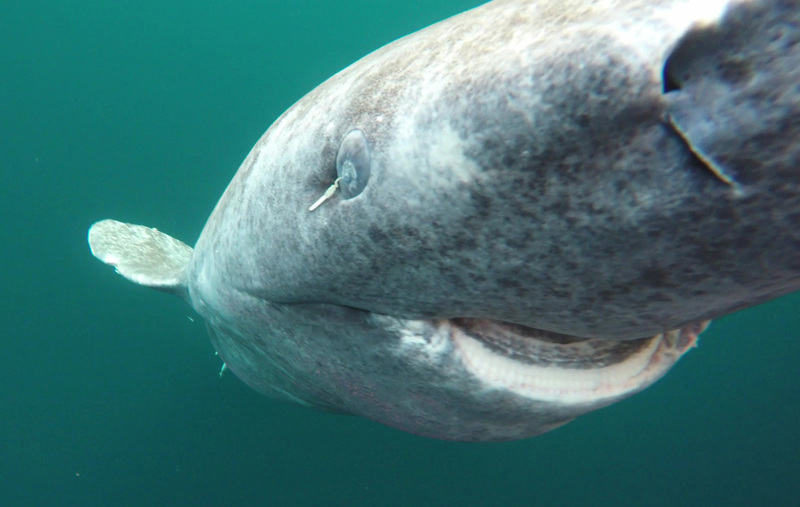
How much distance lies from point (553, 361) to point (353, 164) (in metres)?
0.82

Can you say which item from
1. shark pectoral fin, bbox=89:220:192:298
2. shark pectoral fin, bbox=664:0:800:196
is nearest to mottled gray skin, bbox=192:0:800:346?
shark pectoral fin, bbox=664:0:800:196

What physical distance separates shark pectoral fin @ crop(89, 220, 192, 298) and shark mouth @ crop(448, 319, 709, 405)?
2.36 meters

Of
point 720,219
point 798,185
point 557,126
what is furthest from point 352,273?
point 798,185

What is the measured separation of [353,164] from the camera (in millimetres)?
1344

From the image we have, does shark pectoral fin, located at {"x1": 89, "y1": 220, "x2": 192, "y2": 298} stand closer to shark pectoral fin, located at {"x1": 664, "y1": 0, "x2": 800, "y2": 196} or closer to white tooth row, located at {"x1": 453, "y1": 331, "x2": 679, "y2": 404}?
white tooth row, located at {"x1": 453, "y1": 331, "x2": 679, "y2": 404}

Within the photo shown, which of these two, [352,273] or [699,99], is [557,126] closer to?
[699,99]

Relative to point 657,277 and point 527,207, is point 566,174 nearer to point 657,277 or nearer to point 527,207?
point 527,207

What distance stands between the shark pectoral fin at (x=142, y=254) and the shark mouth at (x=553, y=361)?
236cm

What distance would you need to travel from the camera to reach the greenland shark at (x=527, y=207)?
0.80 metres

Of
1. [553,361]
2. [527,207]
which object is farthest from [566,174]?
[553,361]

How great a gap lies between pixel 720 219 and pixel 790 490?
16.0 meters

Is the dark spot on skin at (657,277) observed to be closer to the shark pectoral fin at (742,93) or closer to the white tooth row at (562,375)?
the shark pectoral fin at (742,93)

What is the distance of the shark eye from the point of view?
131 centimetres

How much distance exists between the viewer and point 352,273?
145cm
